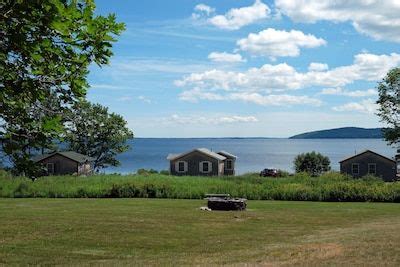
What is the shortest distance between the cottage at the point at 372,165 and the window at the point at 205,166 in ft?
56.7

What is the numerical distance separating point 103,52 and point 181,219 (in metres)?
19.2

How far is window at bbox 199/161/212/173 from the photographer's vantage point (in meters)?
74.8

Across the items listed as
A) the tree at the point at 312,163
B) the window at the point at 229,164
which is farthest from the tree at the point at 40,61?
the tree at the point at 312,163

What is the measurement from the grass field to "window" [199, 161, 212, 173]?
42.9 metres

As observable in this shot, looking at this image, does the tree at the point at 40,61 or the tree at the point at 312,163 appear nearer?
the tree at the point at 40,61

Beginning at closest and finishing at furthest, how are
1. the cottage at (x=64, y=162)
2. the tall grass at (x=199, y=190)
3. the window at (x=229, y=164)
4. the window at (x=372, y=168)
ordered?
the tall grass at (x=199, y=190)
the window at (x=372, y=168)
the cottage at (x=64, y=162)
the window at (x=229, y=164)

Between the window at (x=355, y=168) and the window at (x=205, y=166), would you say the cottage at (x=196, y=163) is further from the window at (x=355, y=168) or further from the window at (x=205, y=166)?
the window at (x=355, y=168)

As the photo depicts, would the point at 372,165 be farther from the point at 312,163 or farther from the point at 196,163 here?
the point at 196,163

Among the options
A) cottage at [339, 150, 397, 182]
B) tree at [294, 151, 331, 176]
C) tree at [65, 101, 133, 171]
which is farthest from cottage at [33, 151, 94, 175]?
cottage at [339, 150, 397, 182]

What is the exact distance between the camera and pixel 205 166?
7500 cm

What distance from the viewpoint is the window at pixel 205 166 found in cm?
7481

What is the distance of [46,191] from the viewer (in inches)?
1715

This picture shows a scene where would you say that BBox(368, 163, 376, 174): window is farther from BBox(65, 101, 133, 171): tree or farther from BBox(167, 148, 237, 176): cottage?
BBox(65, 101, 133, 171): tree

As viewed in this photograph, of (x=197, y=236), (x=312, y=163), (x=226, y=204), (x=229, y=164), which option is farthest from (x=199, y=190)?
(x=312, y=163)
